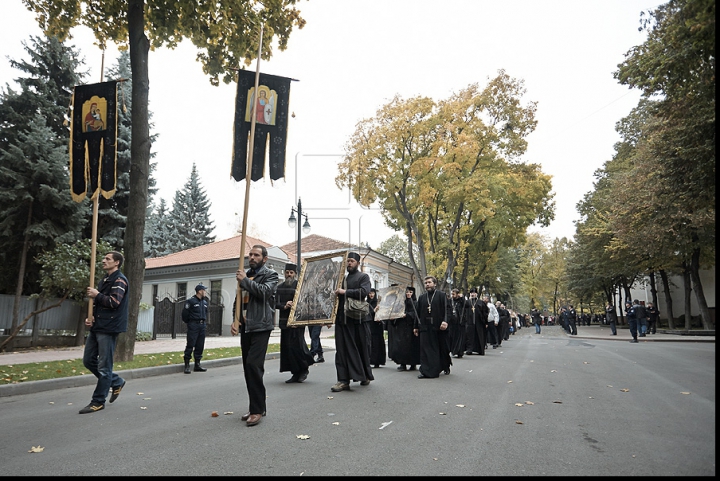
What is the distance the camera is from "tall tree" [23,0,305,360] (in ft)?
40.9

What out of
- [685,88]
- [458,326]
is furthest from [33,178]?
[685,88]

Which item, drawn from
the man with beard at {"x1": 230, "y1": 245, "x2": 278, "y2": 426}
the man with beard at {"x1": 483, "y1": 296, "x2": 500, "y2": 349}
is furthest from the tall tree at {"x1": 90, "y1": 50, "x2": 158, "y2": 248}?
Answer: the man with beard at {"x1": 230, "y1": 245, "x2": 278, "y2": 426}

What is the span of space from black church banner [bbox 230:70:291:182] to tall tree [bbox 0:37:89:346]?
11.9 meters

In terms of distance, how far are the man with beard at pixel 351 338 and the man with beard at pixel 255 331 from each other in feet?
7.54

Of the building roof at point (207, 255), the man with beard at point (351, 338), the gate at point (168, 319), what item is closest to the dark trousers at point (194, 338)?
the man with beard at point (351, 338)

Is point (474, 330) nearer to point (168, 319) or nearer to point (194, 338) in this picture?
point (194, 338)

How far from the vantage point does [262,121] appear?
8.41 meters

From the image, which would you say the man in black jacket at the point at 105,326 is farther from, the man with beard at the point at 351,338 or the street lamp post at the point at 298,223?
the street lamp post at the point at 298,223

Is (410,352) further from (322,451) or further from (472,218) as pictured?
(472,218)

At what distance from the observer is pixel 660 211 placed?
19.7 m

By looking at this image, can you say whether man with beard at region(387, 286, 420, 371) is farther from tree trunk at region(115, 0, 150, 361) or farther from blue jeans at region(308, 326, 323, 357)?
tree trunk at region(115, 0, 150, 361)

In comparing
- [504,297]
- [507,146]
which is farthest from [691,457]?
[504,297]

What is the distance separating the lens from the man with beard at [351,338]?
8.05 m

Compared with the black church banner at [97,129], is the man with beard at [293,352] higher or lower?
lower
